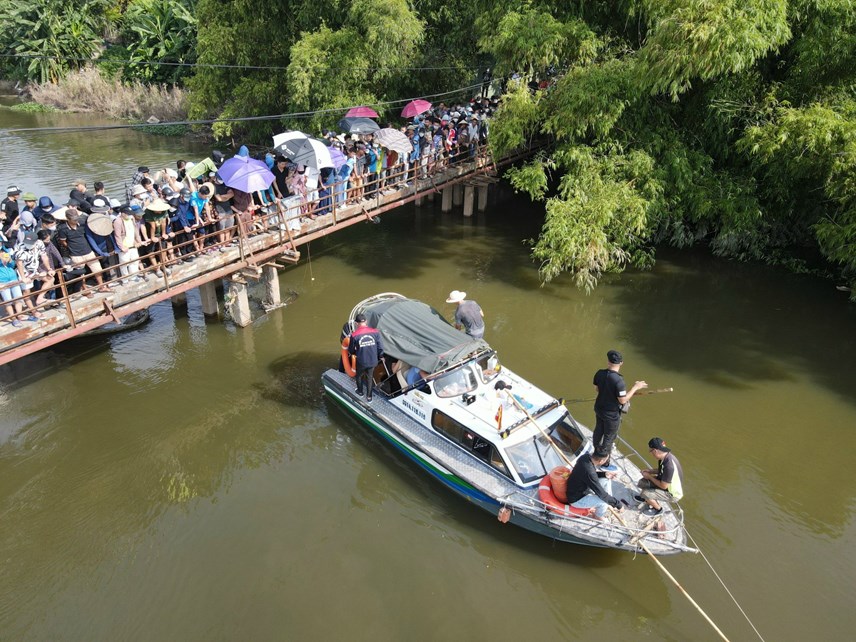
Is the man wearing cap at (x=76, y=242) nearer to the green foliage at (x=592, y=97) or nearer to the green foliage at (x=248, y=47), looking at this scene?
the green foliage at (x=592, y=97)

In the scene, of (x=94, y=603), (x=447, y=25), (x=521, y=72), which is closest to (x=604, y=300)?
(x=521, y=72)

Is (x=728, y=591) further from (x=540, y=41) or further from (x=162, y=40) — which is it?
(x=162, y=40)

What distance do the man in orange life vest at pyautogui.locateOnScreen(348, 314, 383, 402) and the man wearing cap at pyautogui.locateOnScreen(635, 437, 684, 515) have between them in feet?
15.3

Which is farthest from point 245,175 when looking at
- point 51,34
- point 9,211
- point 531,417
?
point 51,34

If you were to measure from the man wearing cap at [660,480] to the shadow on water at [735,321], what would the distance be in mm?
5281

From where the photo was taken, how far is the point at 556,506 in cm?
857

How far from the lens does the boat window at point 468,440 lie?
9258 mm

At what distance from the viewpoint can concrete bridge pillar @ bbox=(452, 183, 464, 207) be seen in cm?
2390

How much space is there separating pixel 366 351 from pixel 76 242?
235 inches

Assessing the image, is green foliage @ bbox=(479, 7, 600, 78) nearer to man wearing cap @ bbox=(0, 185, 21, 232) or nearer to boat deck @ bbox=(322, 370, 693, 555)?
boat deck @ bbox=(322, 370, 693, 555)

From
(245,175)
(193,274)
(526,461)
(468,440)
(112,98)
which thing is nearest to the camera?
(526,461)

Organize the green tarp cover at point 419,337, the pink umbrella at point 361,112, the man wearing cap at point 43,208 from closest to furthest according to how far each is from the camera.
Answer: the green tarp cover at point 419,337 < the man wearing cap at point 43,208 < the pink umbrella at point 361,112

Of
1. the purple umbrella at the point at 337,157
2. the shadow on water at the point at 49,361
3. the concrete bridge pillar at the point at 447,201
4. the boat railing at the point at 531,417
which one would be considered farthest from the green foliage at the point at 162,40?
the boat railing at the point at 531,417

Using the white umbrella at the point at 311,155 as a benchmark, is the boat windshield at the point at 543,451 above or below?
below
